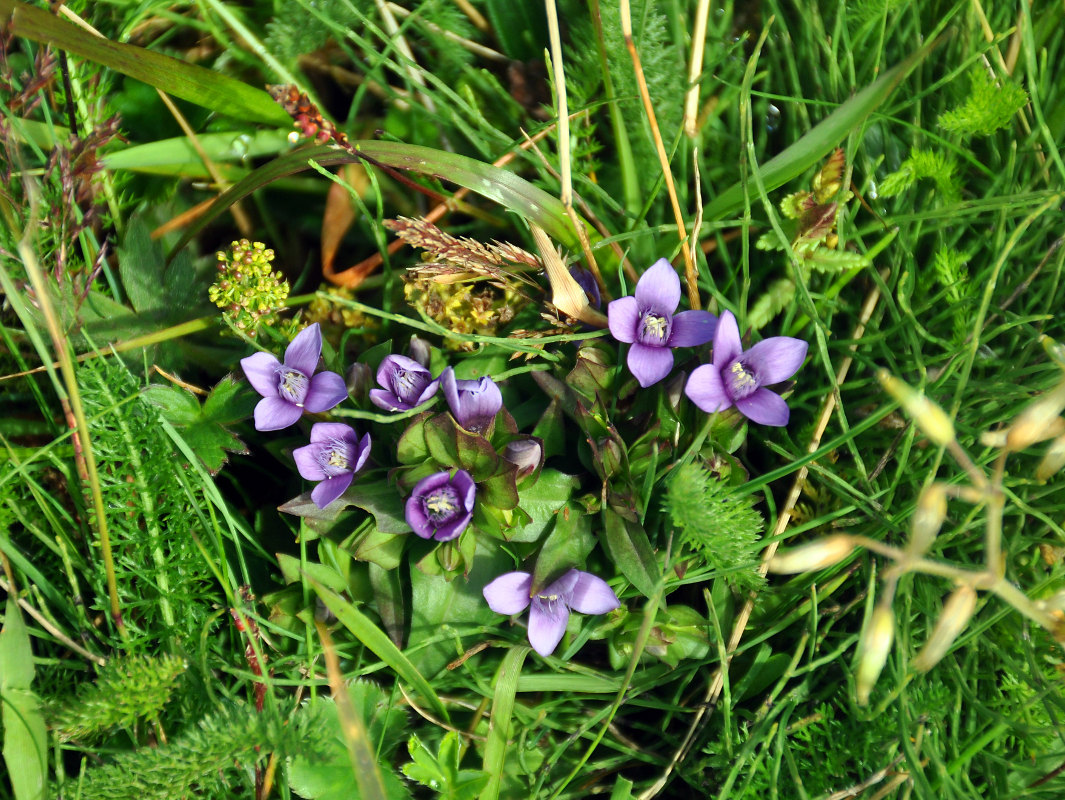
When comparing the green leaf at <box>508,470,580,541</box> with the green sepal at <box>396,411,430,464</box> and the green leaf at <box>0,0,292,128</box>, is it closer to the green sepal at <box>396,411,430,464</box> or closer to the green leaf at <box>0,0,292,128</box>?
the green sepal at <box>396,411,430,464</box>

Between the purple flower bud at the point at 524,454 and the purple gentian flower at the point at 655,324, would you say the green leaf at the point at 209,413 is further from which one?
the purple gentian flower at the point at 655,324

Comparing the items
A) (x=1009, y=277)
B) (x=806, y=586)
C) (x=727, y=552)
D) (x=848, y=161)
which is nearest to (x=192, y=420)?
(x=727, y=552)

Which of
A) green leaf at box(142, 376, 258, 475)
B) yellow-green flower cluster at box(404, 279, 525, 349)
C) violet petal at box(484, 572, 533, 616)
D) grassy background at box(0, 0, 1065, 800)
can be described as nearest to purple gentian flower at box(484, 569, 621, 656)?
violet petal at box(484, 572, 533, 616)

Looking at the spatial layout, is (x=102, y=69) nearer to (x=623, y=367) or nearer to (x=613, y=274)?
(x=613, y=274)

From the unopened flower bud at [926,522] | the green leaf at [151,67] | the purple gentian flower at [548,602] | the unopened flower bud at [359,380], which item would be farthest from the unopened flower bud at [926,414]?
the green leaf at [151,67]

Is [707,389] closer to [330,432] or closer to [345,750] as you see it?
[330,432]
